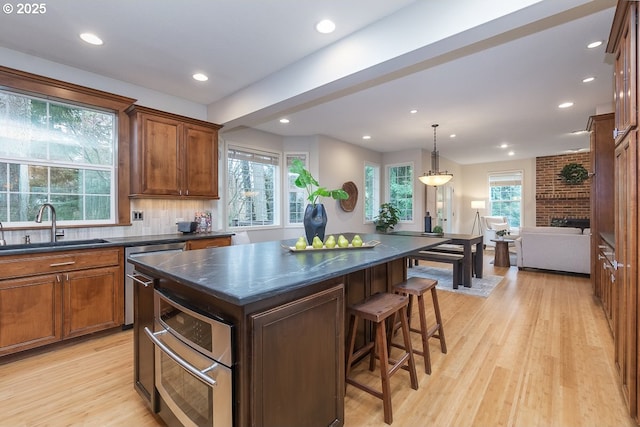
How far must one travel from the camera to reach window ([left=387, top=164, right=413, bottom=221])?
23.5 feet

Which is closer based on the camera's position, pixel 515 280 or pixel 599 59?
pixel 599 59

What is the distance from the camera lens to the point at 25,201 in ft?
9.33

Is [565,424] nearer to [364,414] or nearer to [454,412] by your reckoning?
[454,412]

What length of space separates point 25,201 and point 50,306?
1.14 m

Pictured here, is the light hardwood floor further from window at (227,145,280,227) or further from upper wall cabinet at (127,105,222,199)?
window at (227,145,280,227)

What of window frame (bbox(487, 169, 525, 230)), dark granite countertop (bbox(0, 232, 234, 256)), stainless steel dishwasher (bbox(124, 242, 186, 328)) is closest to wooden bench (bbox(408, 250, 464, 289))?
dark granite countertop (bbox(0, 232, 234, 256))

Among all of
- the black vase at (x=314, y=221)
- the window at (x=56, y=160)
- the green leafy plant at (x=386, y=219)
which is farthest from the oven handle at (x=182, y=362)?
the green leafy plant at (x=386, y=219)

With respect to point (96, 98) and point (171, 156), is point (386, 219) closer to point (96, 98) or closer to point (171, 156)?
point (171, 156)

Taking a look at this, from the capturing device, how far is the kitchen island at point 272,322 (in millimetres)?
1119

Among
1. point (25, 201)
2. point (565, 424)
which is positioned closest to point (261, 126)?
point (25, 201)

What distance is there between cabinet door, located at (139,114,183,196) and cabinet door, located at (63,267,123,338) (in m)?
1.06

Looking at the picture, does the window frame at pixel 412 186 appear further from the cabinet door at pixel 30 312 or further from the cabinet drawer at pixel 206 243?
the cabinet door at pixel 30 312

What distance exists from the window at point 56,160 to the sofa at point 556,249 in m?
6.68

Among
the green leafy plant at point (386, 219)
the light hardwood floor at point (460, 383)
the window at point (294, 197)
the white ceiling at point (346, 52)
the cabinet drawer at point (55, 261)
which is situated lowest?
the light hardwood floor at point (460, 383)
